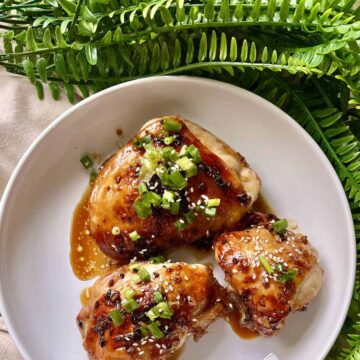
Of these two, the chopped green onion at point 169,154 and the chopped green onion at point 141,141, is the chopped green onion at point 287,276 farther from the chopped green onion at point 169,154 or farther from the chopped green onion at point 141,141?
the chopped green onion at point 141,141

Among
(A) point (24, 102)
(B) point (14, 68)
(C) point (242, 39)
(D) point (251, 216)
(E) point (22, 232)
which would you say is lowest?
(E) point (22, 232)

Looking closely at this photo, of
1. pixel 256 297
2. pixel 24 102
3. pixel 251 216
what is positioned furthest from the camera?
pixel 24 102

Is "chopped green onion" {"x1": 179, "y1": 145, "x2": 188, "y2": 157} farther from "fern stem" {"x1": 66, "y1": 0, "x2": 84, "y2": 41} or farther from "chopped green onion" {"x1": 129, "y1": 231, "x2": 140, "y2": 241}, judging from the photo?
"fern stem" {"x1": 66, "y1": 0, "x2": 84, "y2": 41}

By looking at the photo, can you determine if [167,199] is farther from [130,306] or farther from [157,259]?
[130,306]

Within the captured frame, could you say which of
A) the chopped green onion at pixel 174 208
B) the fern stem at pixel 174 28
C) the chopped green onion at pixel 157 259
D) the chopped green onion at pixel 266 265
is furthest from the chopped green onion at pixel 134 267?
the fern stem at pixel 174 28

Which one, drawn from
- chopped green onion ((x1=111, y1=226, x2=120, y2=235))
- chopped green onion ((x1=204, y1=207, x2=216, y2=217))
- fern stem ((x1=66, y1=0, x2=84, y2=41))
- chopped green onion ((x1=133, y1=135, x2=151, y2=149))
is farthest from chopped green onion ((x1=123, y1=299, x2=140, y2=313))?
fern stem ((x1=66, y1=0, x2=84, y2=41))

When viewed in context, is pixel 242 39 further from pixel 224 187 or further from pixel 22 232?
pixel 22 232

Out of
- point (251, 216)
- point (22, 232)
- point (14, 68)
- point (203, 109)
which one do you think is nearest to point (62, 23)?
point (14, 68)
